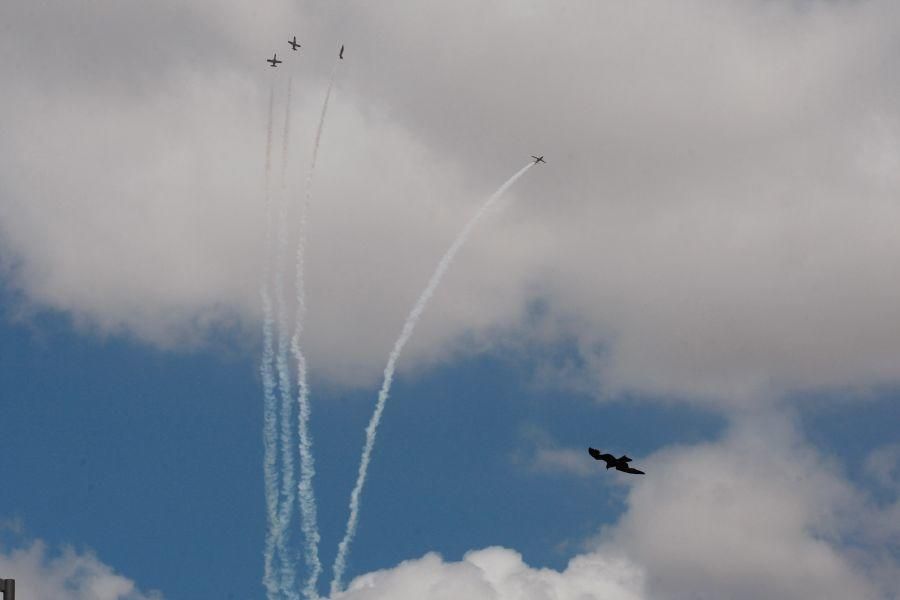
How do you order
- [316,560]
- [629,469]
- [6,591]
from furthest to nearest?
1. [316,560]
2. [629,469]
3. [6,591]

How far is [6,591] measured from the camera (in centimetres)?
9631

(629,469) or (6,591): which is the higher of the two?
(629,469)

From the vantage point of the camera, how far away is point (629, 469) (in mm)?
166000

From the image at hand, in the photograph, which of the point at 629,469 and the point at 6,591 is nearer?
the point at 6,591

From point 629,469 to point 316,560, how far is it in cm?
5261

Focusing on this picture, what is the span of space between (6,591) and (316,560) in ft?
337

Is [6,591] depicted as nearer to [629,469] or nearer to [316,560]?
[629,469]

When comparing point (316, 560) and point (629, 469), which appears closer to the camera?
point (629, 469)

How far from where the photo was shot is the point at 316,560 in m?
197

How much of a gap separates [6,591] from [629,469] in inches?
3392

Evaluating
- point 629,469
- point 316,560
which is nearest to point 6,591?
point 629,469

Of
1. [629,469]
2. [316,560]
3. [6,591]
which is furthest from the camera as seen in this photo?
[316,560]
